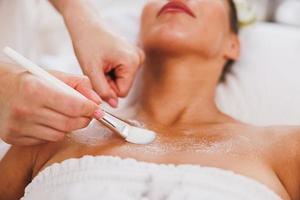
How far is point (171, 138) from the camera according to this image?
3.85 feet

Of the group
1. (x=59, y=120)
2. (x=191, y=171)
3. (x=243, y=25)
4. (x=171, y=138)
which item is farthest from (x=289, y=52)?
(x=59, y=120)

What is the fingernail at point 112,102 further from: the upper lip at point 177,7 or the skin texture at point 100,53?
the upper lip at point 177,7

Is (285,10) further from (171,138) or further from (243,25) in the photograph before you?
(171,138)

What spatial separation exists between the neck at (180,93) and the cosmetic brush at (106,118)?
24 centimetres

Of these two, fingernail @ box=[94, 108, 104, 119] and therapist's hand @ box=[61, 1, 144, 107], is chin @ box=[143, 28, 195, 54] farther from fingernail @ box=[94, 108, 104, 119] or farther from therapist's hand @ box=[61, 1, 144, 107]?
fingernail @ box=[94, 108, 104, 119]

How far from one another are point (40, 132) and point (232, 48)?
0.83 metres

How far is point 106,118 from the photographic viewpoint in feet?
3.38

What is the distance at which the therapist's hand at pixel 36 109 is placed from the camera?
2.97 ft

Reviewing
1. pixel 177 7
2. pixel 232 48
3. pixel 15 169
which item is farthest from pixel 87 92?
pixel 232 48

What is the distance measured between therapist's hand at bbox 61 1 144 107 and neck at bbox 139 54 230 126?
167 millimetres

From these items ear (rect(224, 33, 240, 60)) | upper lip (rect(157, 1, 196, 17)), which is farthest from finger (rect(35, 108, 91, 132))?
ear (rect(224, 33, 240, 60))

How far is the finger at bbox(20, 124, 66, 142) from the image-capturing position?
3.09 ft

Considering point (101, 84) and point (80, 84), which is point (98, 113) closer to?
point (80, 84)

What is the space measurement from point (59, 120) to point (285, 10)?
137cm
